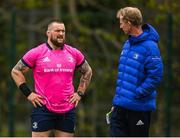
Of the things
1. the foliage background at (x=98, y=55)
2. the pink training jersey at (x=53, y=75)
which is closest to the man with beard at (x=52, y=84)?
the pink training jersey at (x=53, y=75)

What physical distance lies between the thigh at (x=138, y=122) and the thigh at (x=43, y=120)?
2.99 feet

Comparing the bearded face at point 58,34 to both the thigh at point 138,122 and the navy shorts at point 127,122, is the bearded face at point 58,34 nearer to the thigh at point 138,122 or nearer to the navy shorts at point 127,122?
the navy shorts at point 127,122

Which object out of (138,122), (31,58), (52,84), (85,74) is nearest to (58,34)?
(31,58)

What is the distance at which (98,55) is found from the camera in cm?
1308

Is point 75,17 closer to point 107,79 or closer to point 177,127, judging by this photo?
point 107,79

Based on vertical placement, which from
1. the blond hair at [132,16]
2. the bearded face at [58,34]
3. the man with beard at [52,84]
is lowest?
the man with beard at [52,84]

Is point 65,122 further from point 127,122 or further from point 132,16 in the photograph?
point 132,16

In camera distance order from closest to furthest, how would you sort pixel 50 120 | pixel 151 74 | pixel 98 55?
pixel 151 74 < pixel 50 120 < pixel 98 55

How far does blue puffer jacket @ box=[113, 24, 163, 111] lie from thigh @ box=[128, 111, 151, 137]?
63 millimetres

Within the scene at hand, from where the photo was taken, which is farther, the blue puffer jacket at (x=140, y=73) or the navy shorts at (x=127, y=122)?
the navy shorts at (x=127, y=122)

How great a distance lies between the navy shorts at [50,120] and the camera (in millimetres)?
8242

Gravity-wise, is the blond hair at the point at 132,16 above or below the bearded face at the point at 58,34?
→ above

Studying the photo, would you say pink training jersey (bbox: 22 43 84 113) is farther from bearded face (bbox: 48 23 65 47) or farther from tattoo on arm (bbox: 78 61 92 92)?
tattoo on arm (bbox: 78 61 92 92)

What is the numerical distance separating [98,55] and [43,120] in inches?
196
